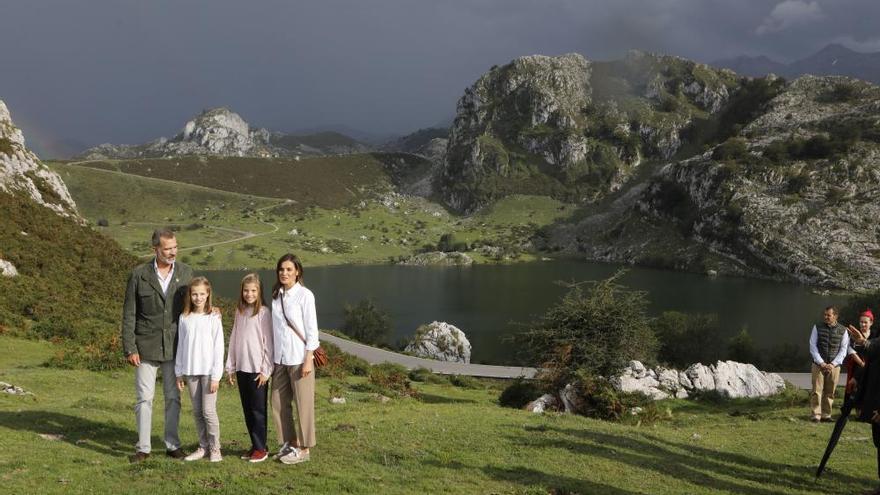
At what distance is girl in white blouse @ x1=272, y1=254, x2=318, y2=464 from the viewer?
10.2m

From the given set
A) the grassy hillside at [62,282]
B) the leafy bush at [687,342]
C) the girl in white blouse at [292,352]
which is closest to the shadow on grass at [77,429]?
the girl in white blouse at [292,352]

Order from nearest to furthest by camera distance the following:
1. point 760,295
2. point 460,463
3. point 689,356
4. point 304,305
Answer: point 304,305, point 460,463, point 689,356, point 760,295

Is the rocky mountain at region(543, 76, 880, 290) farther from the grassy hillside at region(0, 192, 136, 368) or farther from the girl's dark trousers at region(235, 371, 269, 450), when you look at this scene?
the girl's dark trousers at region(235, 371, 269, 450)

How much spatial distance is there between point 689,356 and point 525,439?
62.8 metres

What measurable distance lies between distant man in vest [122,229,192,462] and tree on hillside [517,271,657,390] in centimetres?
1868

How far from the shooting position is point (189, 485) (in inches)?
366

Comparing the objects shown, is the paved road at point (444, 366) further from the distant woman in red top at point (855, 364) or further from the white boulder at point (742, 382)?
the distant woman in red top at point (855, 364)

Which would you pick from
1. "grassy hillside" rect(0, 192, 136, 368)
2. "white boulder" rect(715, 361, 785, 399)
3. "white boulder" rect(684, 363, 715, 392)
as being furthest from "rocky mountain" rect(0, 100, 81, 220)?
"white boulder" rect(715, 361, 785, 399)

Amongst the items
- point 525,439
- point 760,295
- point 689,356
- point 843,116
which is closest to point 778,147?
point 843,116

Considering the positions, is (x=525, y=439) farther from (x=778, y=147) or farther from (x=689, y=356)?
(x=778, y=147)

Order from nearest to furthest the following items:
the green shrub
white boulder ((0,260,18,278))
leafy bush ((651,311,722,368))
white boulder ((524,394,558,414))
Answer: white boulder ((524,394,558,414)) → the green shrub → white boulder ((0,260,18,278)) → leafy bush ((651,311,722,368))

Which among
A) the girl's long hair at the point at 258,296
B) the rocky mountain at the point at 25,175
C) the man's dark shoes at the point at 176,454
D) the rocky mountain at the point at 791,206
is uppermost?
the rocky mountain at the point at 791,206

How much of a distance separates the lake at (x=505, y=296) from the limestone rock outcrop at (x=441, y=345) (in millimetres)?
3442

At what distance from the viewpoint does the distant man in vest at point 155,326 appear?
10.2 meters
